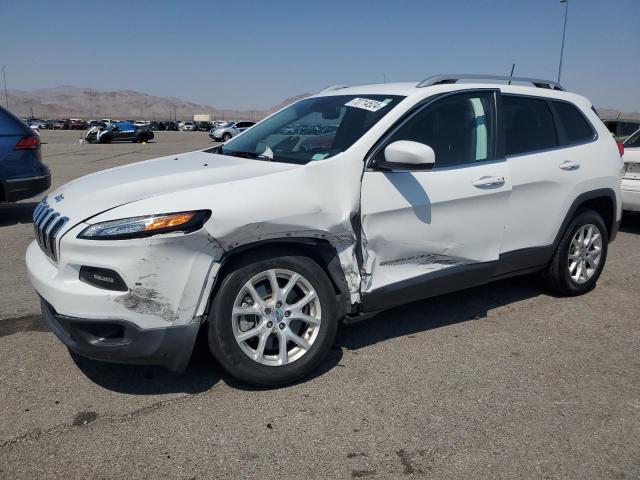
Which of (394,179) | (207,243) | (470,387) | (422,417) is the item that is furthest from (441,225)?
(207,243)

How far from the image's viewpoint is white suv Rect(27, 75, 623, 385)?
2.80 metres

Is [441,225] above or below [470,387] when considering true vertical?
above

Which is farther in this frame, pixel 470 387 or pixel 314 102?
pixel 314 102

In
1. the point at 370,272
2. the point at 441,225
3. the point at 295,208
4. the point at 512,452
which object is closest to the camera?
the point at 512,452

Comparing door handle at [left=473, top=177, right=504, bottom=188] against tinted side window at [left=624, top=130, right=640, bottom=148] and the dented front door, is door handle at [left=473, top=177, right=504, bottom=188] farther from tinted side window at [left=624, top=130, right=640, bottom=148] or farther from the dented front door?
tinted side window at [left=624, top=130, right=640, bottom=148]

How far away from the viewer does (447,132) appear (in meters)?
3.85

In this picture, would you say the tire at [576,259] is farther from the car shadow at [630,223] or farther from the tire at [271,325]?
the car shadow at [630,223]

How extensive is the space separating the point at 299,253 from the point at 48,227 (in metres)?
1.43

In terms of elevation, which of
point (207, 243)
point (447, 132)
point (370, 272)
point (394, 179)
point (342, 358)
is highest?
point (447, 132)

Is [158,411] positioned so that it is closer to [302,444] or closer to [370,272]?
[302,444]

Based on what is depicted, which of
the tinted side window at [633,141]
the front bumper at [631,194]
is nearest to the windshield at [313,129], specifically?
the front bumper at [631,194]

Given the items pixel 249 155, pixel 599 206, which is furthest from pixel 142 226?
pixel 599 206

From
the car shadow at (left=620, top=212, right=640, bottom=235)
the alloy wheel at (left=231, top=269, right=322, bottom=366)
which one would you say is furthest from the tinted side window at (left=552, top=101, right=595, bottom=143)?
the car shadow at (left=620, top=212, right=640, bottom=235)

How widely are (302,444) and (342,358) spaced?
3.23ft
